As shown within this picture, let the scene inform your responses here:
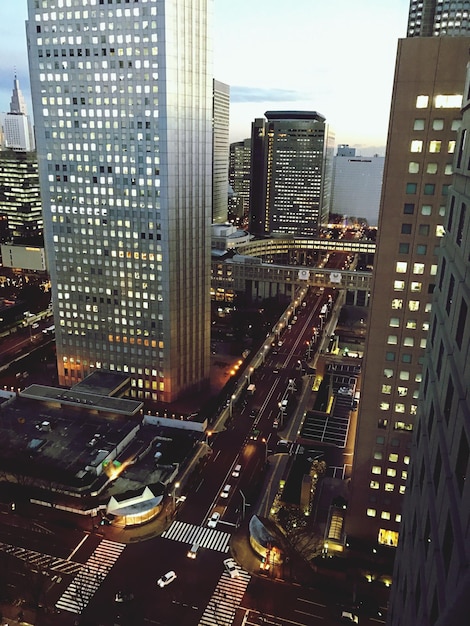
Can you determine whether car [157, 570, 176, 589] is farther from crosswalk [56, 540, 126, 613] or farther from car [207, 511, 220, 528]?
car [207, 511, 220, 528]

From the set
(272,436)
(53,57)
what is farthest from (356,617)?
(53,57)

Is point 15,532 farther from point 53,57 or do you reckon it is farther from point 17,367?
point 53,57

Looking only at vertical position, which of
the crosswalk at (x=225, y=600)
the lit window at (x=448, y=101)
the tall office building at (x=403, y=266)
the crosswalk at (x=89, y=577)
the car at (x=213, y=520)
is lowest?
the crosswalk at (x=225, y=600)

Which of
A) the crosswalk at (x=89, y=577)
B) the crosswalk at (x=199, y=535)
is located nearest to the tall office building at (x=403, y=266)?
the crosswalk at (x=199, y=535)

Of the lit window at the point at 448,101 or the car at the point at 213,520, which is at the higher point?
the lit window at the point at 448,101

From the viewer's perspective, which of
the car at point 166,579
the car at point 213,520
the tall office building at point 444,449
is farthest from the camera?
the car at point 213,520

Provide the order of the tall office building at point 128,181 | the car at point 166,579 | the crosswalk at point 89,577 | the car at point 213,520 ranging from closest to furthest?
the crosswalk at point 89,577 < the car at point 166,579 < the car at point 213,520 < the tall office building at point 128,181

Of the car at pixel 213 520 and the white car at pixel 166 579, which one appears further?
the car at pixel 213 520

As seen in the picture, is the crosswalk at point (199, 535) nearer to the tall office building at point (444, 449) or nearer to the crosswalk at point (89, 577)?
the crosswalk at point (89, 577)
